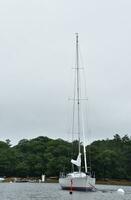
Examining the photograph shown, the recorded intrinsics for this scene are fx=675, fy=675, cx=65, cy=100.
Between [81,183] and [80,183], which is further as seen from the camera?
[80,183]

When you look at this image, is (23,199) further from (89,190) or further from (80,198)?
(89,190)

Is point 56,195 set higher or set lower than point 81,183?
lower

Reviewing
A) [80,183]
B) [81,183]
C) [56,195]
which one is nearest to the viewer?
[56,195]

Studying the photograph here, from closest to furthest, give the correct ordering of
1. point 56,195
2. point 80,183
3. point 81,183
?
point 56,195, point 81,183, point 80,183

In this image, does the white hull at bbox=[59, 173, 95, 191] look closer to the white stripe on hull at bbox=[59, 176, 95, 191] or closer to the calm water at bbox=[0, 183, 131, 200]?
the white stripe on hull at bbox=[59, 176, 95, 191]

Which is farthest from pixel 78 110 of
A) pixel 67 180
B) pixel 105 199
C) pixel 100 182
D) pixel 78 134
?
pixel 100 182

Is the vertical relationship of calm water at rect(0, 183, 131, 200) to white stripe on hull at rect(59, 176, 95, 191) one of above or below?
below

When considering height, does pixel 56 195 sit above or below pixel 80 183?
below

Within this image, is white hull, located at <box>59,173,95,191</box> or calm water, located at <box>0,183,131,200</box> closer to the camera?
calm water, located at <box>0,183,131,200</box>

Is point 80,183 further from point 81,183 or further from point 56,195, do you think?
point 56,195

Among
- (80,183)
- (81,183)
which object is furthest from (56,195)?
(80,183)

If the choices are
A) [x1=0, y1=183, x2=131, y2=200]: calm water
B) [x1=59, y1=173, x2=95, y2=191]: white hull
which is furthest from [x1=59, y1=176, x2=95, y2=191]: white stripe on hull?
[x1=0, y1=183, x2=131, y2=200]: calm water

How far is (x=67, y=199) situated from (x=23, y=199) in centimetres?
609

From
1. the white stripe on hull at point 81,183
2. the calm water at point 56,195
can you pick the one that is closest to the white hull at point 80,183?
the white stripe on hull at point 81,183
